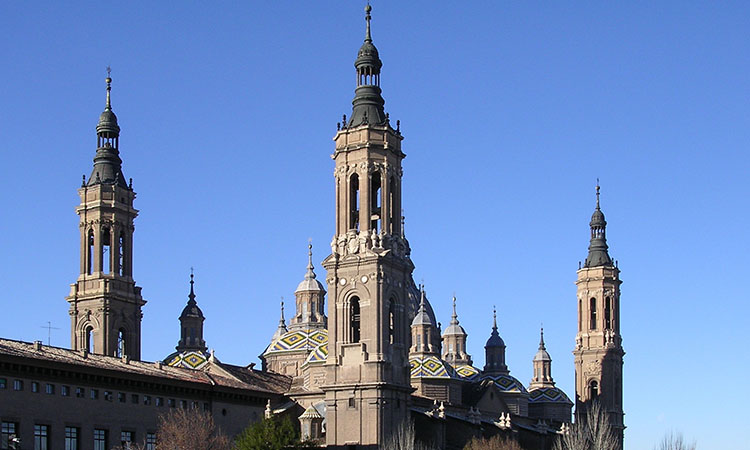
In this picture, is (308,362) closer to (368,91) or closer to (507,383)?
(368,91)

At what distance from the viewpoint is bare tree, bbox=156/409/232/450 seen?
63.0 m

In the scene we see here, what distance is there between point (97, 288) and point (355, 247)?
22.4 metres

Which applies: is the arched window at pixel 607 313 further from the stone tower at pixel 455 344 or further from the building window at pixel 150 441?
the building window at pixel 150 441

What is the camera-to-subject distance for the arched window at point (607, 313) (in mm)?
115319

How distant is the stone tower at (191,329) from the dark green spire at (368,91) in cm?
3979

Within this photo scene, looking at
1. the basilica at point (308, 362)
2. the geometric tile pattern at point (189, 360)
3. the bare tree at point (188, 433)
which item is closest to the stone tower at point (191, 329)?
the basilica at point (308, 362)

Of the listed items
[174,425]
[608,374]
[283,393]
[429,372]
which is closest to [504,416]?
[429,372]

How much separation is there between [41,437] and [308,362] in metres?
28.2

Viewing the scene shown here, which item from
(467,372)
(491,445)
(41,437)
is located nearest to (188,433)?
(41,437)

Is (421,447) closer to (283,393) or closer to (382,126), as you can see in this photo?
(283,393)

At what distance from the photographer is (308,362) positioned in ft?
283

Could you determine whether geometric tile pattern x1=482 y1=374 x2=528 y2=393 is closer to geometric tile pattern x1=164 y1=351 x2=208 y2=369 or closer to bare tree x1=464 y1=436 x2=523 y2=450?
geometric tile pattern x1=164 y1=351 x2=208 y2=369

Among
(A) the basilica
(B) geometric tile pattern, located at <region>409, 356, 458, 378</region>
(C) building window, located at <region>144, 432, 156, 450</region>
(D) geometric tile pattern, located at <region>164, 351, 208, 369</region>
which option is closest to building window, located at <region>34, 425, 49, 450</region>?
(A) the basilica

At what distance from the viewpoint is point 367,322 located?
73.9 metres
